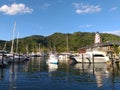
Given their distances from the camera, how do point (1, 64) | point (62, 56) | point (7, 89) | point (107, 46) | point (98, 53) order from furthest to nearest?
point (62, 56) < point (107, 46) < point (98, 53) < point (1, 64) < point (7, 89)

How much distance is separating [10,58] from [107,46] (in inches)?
1703

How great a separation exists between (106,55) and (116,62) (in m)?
10.2

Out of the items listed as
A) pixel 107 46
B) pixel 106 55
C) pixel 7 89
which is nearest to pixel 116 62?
pixel 106 55

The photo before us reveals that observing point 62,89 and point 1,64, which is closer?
point 62,89

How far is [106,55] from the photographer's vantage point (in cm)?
9281

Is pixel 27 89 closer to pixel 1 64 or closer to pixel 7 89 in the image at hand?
pixel 7 89

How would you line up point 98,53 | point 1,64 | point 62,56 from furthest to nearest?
point 62,56
point 98,53
point 1,64

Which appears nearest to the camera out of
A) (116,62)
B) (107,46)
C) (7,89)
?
(7,89)

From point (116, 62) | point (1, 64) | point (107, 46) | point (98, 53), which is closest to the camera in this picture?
point (1, 64)

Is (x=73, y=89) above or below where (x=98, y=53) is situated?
below

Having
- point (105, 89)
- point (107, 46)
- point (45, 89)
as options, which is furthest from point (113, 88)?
point (107, 46)

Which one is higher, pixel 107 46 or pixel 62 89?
pixel 107 46

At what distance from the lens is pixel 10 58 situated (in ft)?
304

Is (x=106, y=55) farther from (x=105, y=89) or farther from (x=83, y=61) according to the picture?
(x=105, y=89)
